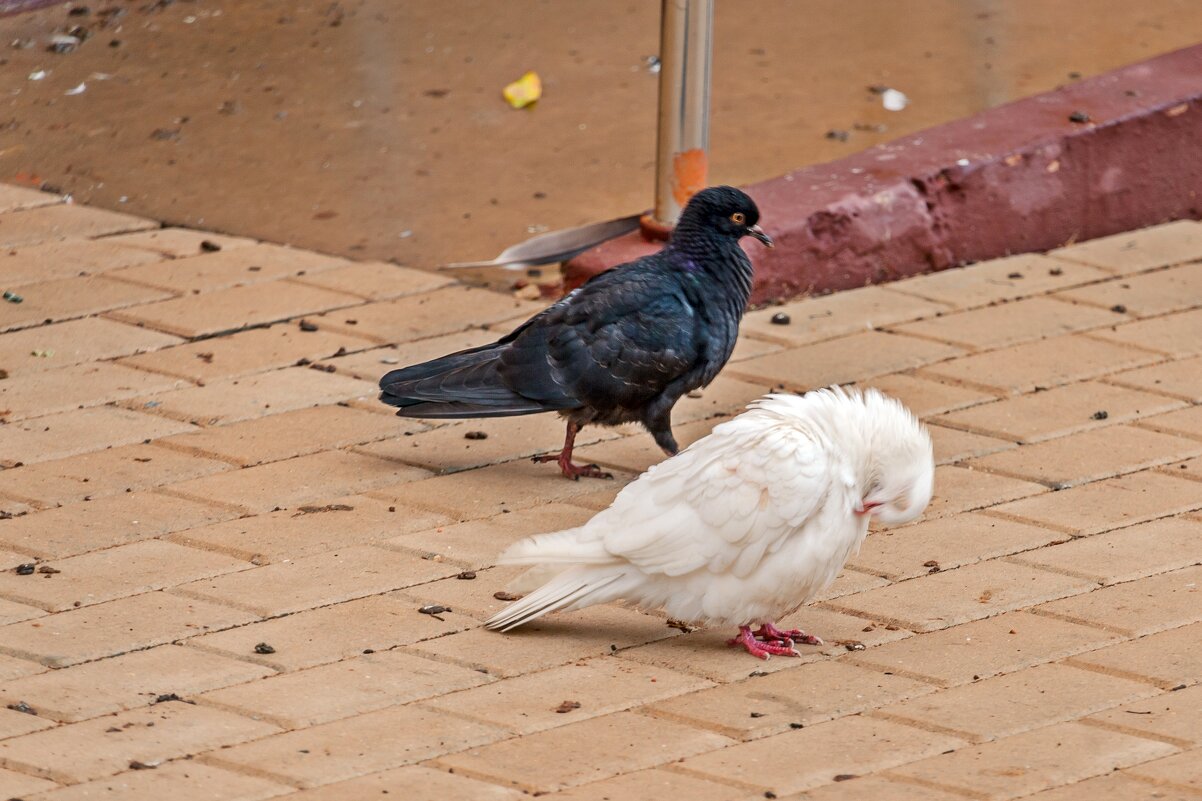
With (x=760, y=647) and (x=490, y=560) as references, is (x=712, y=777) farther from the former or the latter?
(x=490, y=560)

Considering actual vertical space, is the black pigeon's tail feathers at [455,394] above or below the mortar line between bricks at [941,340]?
above

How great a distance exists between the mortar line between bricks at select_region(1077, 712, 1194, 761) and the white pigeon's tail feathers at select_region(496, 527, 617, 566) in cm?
106

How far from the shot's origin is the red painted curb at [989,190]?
6.67 meters

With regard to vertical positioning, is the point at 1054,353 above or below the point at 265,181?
below

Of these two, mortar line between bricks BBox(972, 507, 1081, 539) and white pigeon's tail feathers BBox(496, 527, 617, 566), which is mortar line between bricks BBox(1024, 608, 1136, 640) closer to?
mortar line between bricks BBox(972, 507, 1081, 539)

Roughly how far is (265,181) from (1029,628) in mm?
4229

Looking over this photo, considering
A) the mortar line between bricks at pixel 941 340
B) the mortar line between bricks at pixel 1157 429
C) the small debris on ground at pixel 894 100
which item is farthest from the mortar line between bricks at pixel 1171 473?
the small debris on ground at pixel 894 100

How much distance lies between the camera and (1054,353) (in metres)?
6.12

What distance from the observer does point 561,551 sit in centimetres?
408

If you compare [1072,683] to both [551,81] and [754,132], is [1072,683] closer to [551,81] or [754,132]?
[754,132]

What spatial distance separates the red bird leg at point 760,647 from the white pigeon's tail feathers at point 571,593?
0.32 meters

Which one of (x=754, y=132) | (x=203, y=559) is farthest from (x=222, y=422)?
(x=754, y=132)

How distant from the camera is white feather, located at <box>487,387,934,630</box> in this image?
13.2 feet

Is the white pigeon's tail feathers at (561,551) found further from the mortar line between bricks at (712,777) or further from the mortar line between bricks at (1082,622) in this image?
the mortar line between bricks at (1082,622)
